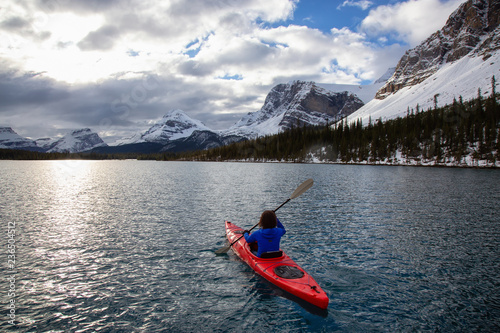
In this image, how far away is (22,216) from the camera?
23.7 meters

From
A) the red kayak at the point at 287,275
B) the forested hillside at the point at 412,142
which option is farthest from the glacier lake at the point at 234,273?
the forested hillside at the point at 412,142

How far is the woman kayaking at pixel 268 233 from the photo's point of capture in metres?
11.2

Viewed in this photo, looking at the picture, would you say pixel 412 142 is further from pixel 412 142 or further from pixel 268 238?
pixel 268 238

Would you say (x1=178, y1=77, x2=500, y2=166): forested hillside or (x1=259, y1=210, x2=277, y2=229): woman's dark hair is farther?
(x1=178, y1=77, x2=500, y2=166): forested hillside

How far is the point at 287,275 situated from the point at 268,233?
5.68 ft

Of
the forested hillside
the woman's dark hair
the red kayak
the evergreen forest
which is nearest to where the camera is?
the red kayak

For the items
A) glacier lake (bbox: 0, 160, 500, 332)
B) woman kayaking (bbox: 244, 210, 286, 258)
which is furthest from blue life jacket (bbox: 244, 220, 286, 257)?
glacier lake (bbox: 0, 160, 500, 332)

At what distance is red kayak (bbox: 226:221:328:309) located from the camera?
9.28 m

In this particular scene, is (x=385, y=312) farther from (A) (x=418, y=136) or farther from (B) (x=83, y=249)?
(A) (x=418, y=136)

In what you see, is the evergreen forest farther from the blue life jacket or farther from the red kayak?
the blue life jacket

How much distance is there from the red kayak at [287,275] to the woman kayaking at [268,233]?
1.21 feet

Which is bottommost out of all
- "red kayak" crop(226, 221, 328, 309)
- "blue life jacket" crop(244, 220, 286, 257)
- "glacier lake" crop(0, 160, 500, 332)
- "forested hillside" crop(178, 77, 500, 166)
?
"glacier lake" crop(0, 160, 500, 332)

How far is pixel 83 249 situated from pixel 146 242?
3.31 m

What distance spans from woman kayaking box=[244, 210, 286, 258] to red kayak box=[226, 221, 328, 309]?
0.37 m
